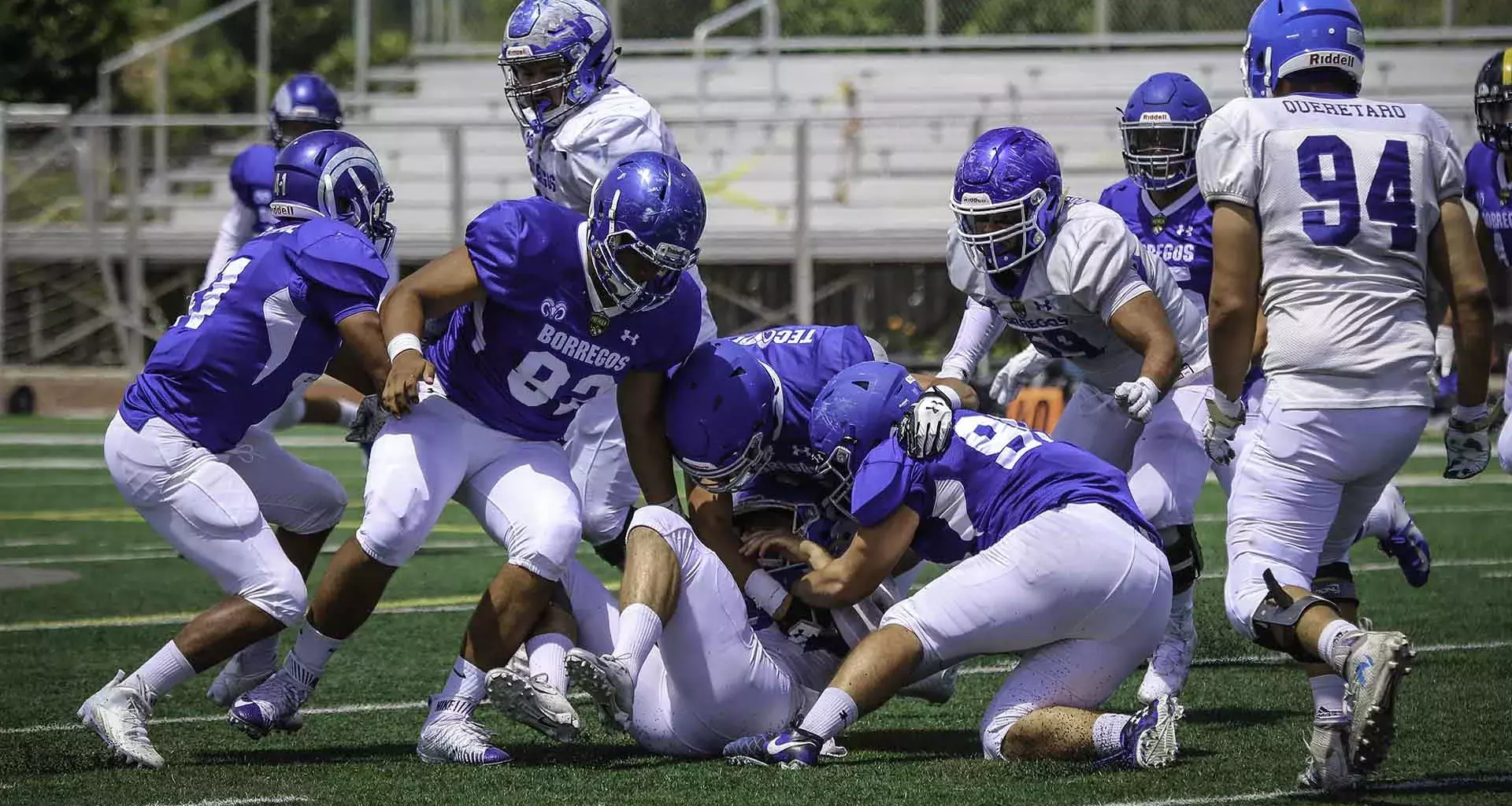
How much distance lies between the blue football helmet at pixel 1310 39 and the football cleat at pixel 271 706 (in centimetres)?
303

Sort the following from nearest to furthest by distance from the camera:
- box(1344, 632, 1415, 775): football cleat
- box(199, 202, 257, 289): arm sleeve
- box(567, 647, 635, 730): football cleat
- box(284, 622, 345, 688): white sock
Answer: box(1344, 632, 1415, 775): football cleat → box(567, 647, 635, 730): football cleat → box(284, 622, 345, 688): white sock → box(199, 202, 257, 289): arm sleeve

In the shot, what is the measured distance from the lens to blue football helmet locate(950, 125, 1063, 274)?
530 cm

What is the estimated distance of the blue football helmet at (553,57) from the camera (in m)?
6.19

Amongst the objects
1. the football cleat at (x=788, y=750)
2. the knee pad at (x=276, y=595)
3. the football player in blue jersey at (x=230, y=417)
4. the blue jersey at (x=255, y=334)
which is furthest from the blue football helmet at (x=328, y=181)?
the football cleat at (x=788, y=750)

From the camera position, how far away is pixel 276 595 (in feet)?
16.0

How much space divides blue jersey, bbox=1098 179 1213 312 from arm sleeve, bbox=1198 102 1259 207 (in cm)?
194

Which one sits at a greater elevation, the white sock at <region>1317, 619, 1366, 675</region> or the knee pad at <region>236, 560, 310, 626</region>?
the white sock at <region>1317, 619, 1366, 675</region>

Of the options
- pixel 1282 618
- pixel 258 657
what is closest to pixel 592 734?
pixel 258 657

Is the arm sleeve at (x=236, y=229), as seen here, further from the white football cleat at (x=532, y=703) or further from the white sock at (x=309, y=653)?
the white football cleat at (x=532, y=703)

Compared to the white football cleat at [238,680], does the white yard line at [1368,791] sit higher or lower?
higher

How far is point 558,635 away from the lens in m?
5.02

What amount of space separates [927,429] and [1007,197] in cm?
101

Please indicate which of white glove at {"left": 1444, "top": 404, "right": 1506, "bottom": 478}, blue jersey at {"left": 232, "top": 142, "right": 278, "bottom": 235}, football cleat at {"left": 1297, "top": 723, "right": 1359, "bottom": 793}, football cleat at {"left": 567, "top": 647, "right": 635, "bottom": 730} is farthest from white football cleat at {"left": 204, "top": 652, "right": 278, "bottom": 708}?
blue jersey at {"left": 232, "top": 142, "right": 278, "bottom": 235}

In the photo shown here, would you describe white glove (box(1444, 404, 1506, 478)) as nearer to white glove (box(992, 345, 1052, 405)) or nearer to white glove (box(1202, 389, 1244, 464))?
white glove (box(1202, 389, 1244, 464))
